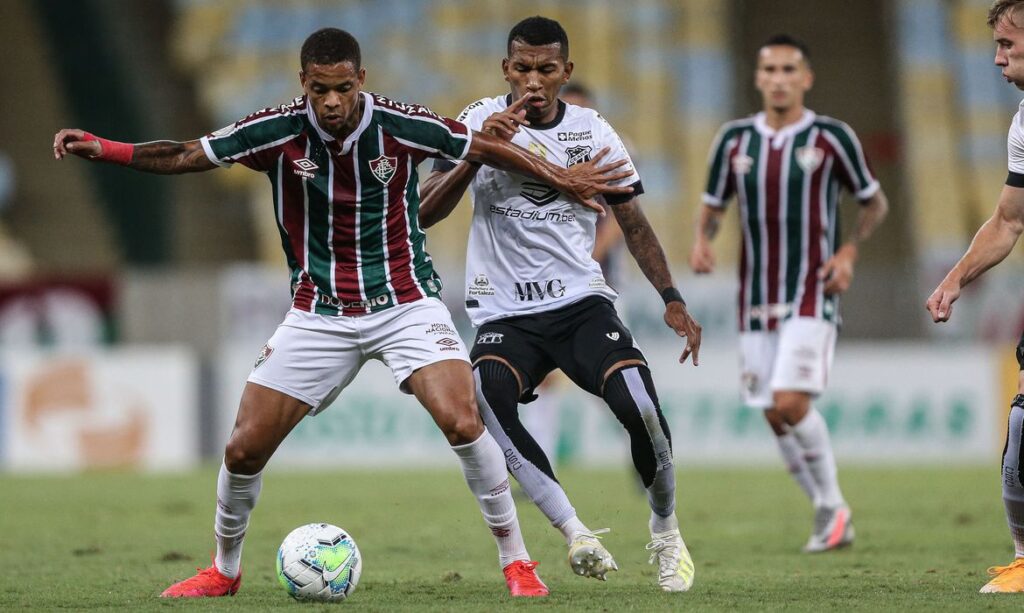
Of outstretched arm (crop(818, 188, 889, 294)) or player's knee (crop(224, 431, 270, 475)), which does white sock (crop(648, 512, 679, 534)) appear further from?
outstretched arm (crop(818, 188, 889, 294))

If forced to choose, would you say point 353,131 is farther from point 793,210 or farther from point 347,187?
point 793,210

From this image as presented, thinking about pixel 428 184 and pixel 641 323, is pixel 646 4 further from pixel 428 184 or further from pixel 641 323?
pixel 428 184

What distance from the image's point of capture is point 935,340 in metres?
16.7

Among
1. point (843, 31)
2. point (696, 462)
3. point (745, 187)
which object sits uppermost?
point (843, 31)

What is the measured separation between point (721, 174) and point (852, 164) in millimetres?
753

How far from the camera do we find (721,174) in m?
8.77

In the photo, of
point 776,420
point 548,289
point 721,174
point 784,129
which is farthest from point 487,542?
point 784,129

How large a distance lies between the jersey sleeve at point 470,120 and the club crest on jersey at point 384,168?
0.44m

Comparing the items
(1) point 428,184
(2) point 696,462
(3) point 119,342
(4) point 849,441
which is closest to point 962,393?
(4) point 849,441

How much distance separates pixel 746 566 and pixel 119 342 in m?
10.9

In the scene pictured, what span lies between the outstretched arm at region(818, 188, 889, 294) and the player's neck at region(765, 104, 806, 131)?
0.63 metres

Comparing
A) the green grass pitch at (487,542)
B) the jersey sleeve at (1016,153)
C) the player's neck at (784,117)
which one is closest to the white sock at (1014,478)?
the green grass pitch at (487,542)

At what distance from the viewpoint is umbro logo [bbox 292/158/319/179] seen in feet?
18.7

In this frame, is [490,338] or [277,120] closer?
[277,120]
